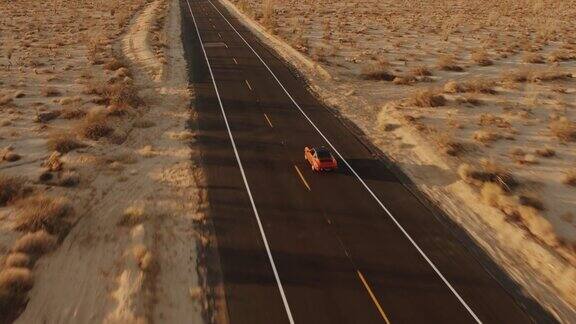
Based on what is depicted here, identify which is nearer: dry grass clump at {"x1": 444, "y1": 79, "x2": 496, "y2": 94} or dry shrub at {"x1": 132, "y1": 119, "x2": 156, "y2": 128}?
dry shrub at {"x1": 132, "y1": 119, "x2": 156, "y2": 128}

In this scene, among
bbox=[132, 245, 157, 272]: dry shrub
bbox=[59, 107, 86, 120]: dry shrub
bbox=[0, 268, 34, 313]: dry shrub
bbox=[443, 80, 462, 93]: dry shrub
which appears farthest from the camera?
bbox=[443, 80, 462, 93]: dry shrub

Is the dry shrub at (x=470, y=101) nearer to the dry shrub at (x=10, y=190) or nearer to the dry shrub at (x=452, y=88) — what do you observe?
the dry shrub at (x=452, y=88)

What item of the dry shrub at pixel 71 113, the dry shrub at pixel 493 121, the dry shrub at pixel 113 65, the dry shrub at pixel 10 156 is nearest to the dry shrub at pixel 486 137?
the dry shrub at pixel 493 121

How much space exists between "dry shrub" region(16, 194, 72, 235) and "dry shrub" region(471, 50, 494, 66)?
40223 millimetres

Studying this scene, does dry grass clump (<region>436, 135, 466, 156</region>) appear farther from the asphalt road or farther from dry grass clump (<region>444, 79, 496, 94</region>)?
dry grass clump (<region>444, 79, 496, 94</region>)

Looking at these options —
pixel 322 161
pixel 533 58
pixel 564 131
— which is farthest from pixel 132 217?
pixel 533 58

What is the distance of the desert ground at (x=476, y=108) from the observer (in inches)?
790

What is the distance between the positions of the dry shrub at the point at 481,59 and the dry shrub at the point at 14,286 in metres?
43.2

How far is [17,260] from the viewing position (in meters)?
16.5

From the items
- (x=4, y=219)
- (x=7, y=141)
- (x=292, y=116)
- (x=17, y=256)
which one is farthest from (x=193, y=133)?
(x=17, y=256)

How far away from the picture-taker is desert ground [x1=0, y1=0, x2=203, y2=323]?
1557 cm

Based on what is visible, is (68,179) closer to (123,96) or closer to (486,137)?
(123,96)

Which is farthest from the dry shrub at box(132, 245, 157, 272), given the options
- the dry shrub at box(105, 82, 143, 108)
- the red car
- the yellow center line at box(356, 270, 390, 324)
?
the dry shrub at box(105, 82, 143, 108)

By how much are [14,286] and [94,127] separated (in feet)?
46.5
